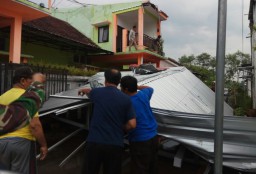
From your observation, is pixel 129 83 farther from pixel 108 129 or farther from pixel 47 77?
pixel 47 77

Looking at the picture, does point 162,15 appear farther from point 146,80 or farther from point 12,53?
point 146,80

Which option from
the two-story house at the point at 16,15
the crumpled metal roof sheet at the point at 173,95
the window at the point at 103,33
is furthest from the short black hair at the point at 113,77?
the window at the point at 103,33

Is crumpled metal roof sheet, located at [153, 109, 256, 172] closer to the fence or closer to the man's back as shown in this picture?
the man's back

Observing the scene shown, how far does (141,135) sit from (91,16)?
47.2 ft

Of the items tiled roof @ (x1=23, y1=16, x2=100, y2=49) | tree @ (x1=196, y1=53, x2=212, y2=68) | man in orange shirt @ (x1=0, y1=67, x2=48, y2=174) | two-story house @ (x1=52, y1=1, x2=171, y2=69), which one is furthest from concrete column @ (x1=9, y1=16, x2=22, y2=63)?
tree @ (x1=196, y1=53, x2=212, y2=68)

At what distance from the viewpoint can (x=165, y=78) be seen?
6168mm

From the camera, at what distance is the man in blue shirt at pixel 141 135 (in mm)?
3006

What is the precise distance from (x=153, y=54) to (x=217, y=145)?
45.2ft

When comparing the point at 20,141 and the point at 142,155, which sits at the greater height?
the point at 20,141

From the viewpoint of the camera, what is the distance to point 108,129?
106 inches

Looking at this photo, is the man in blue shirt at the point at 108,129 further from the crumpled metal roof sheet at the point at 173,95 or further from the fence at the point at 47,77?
the fence at the point at 47,77

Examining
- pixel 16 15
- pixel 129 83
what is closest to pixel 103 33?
pixel 16 15

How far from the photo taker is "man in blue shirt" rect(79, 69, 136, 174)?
269 centimetres

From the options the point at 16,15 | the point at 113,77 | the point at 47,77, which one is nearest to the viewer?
the point at 113,77
